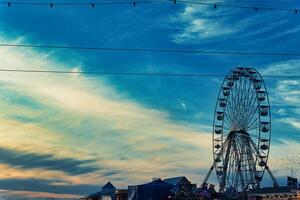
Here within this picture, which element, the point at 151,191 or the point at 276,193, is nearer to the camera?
the point at 276,193

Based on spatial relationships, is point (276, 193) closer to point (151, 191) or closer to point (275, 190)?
point (275, 190)

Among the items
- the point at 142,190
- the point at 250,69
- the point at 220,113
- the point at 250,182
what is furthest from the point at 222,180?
the point at 142,190

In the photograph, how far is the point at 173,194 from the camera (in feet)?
583

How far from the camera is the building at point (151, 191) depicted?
184875 mm

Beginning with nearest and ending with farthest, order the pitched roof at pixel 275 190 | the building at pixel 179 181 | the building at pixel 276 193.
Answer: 1. the building at pixel 276 193
2. the pitched roof at pixel 275 190
3. the building at pixel 179 181

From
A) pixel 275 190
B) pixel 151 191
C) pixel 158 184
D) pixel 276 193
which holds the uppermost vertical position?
pixel 158 184

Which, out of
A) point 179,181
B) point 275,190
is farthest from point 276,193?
point 179,181

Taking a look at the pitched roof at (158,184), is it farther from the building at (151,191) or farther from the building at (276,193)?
the building at (276,193)

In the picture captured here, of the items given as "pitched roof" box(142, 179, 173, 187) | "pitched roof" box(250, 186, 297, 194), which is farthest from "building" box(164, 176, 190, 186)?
"pitched roof" box(250, 186, 297, 194)

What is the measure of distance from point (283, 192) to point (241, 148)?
23.0 m

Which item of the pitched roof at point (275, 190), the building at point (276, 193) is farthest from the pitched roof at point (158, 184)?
the building at point (276, 193)

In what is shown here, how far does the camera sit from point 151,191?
18562 centimetres

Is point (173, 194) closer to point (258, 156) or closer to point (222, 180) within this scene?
point (222, 180)

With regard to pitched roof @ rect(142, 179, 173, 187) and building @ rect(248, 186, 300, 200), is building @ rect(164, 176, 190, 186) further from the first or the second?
building @ rect(248, 186, 300, 200)
